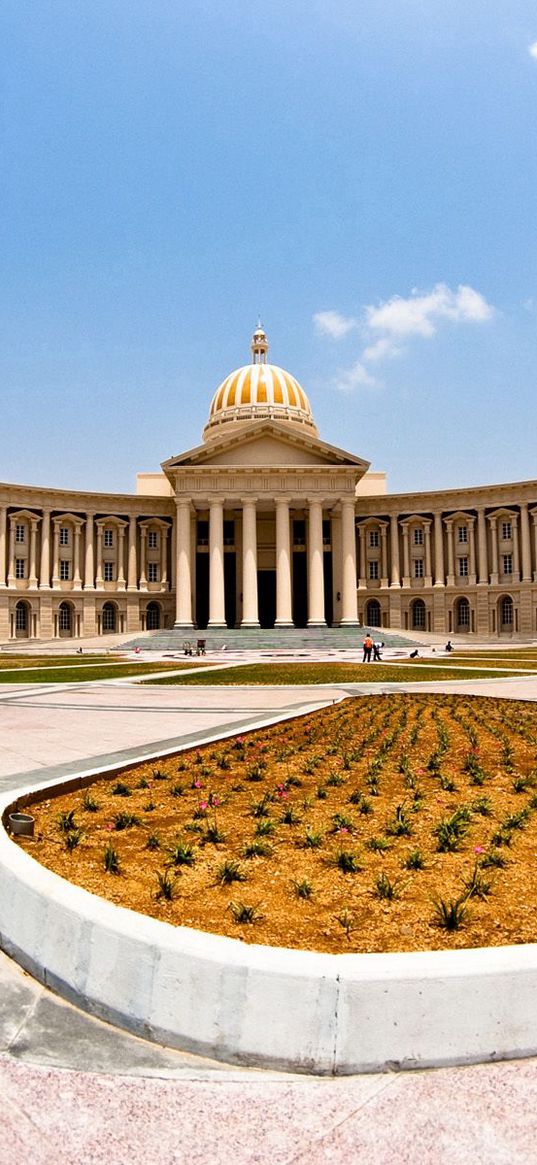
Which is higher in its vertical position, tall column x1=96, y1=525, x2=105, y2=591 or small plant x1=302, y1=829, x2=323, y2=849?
tall column x1=96, y1=525, x2=105, y2=591

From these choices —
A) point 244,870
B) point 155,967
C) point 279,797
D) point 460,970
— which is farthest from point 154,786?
point 460,970

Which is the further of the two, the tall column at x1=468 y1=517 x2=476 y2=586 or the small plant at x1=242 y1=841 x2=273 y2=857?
the tall column at x1=468 y1=517 x2=476 y2=586

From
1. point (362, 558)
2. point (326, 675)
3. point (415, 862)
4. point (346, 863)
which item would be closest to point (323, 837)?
point (346, 863)

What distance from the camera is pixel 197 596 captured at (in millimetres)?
81625

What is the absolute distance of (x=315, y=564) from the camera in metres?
72.5

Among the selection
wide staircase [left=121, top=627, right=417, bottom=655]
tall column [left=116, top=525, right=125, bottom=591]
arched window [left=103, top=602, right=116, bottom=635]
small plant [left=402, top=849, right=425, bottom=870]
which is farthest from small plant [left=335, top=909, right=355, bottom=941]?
arched window [left=103, top=602, right=116, bottom=635]

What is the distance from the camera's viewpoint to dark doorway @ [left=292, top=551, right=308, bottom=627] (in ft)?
267

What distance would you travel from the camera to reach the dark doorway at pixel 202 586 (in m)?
81.2

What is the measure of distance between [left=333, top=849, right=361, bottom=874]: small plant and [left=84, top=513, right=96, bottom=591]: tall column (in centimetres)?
7747

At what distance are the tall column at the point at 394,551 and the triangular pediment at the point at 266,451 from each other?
1165 cm

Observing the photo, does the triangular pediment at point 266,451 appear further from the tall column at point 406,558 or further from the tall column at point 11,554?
the tall column at point 11,554

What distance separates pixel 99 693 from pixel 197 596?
191ft

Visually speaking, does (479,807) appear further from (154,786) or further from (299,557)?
(299,557)

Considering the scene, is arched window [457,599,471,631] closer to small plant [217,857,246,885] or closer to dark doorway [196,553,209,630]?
dark doorway [196,553,209,630]
